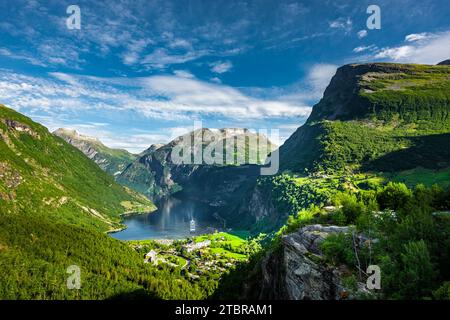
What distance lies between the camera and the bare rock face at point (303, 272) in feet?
127

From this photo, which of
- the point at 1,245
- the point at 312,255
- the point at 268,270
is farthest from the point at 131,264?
the point at 312,255

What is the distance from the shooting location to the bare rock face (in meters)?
38.7

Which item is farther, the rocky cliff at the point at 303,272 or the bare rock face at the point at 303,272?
the bare rock face at the point at 303,272

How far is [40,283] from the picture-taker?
155125mm

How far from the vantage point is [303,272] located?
43.0 m

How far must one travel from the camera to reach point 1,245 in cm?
19075

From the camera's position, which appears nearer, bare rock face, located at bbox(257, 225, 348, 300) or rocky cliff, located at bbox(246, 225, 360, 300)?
rocky cliff, located at bbox(246, 225, 360, 300)
